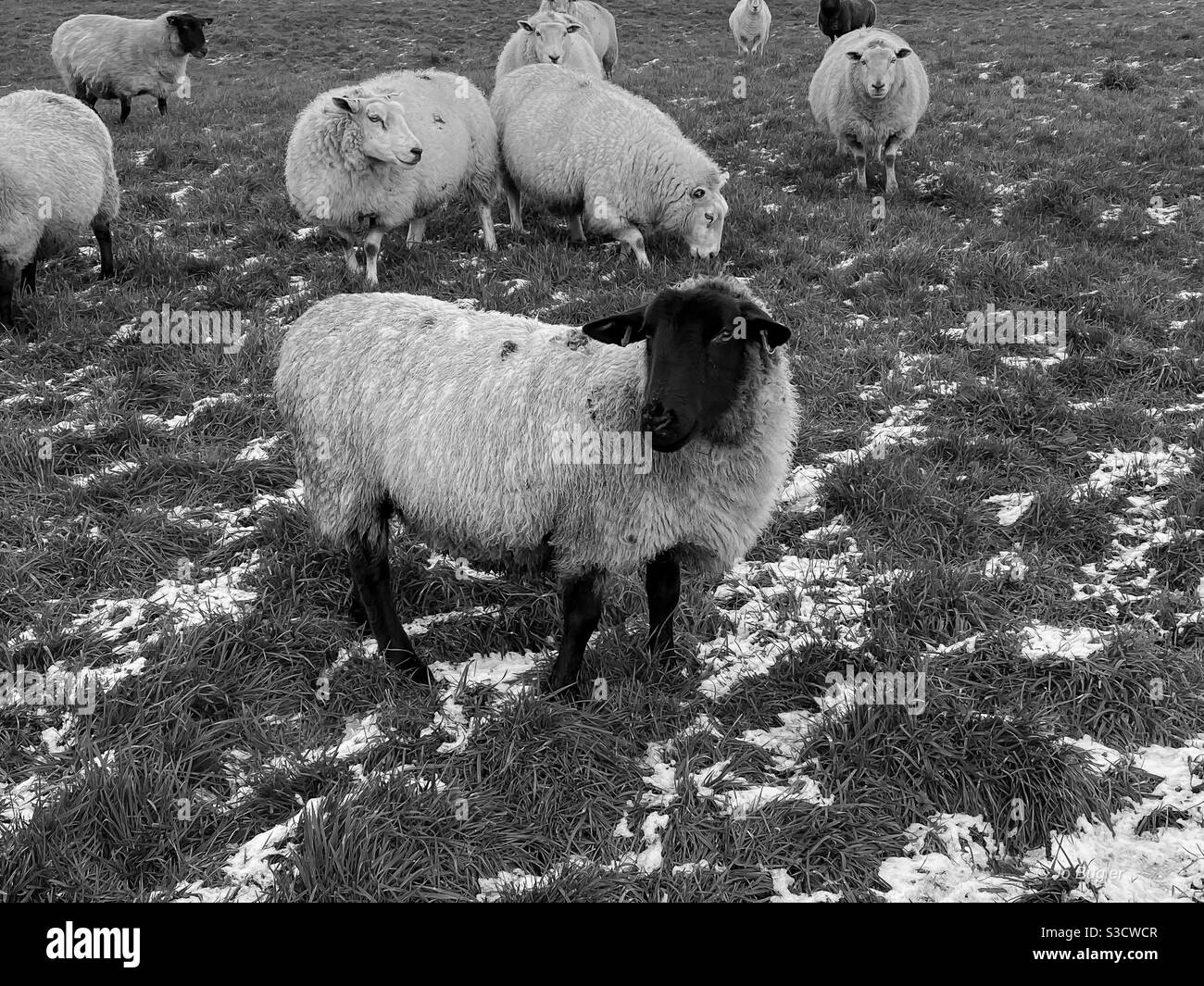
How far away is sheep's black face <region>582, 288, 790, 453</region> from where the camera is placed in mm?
3084

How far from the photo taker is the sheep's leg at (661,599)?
366 centimetres

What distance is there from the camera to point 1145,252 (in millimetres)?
7348

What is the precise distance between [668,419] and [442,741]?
1.60 metres

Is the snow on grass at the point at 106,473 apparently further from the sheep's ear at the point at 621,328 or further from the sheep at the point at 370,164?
the sheep's ear at the point at 621,328

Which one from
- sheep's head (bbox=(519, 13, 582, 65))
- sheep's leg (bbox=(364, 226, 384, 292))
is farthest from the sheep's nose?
sheep's head (bbox=(519, 13, 582, 65))

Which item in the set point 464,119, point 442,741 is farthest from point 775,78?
point 442,741

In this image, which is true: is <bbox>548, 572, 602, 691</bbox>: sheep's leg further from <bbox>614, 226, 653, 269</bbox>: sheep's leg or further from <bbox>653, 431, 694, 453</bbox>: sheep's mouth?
<bbox>614, 226, 653, 269</bbox>: sheep's leg

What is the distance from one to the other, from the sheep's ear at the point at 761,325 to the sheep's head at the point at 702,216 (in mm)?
A: 4598

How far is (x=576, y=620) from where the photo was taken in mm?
3500

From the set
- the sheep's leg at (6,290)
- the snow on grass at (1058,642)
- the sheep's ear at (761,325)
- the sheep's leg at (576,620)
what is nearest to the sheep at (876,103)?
the snow on grass at (1058,642)

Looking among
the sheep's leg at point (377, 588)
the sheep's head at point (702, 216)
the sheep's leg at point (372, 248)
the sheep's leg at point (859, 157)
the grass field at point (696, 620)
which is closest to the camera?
the grass field at point (696, 620)

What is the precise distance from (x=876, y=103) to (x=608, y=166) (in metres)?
3.46

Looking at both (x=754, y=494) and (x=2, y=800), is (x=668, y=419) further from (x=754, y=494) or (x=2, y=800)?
(x=2, y=800)

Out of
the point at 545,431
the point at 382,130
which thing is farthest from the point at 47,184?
the point at 545,431
